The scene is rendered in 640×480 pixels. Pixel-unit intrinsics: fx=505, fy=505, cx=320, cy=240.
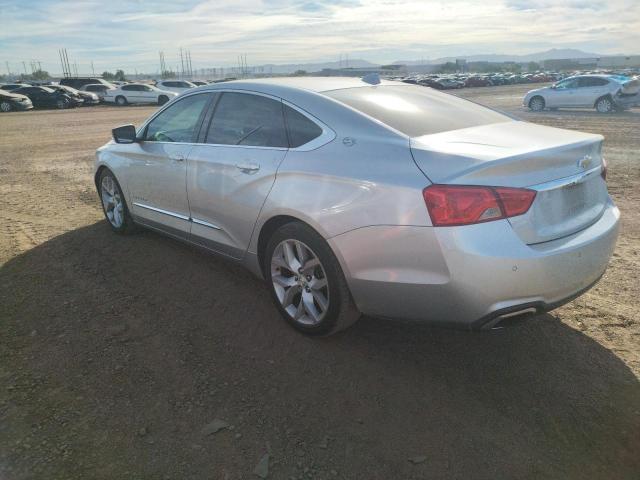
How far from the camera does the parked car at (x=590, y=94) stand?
20.5 m

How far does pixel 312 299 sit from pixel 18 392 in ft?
5.88

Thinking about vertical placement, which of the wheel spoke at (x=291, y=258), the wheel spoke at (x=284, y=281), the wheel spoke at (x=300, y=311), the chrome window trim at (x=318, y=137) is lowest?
the wheel spoke at (x=300, y=311)

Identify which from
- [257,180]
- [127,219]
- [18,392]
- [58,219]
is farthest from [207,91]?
[58,219]

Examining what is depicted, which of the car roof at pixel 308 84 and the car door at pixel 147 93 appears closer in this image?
the car roof at pixel 308 84

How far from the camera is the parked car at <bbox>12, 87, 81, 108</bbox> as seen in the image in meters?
32.0

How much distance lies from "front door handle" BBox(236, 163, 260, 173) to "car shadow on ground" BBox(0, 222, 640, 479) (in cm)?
107

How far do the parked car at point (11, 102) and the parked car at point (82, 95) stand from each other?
12.5 feet

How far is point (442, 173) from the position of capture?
2572mm

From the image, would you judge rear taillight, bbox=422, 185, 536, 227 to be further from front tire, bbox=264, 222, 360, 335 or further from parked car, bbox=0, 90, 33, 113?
parked car, bbox=0, 90, 33, 113

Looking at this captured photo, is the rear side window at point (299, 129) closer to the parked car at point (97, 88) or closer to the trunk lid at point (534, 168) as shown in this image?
the trunk lid at point (534, 168)

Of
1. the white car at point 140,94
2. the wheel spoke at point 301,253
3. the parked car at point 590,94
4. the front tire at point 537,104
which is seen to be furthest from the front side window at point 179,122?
the white car at point 140,94

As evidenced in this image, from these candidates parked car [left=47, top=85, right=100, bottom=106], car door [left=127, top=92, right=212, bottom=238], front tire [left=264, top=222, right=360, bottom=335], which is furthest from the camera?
parked car [left=47, top=85, right=100, bottom=106]

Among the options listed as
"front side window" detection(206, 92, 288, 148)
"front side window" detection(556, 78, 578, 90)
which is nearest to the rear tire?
"front side window" detection(556, 78, 578, 90)

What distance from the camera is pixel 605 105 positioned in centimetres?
2092
